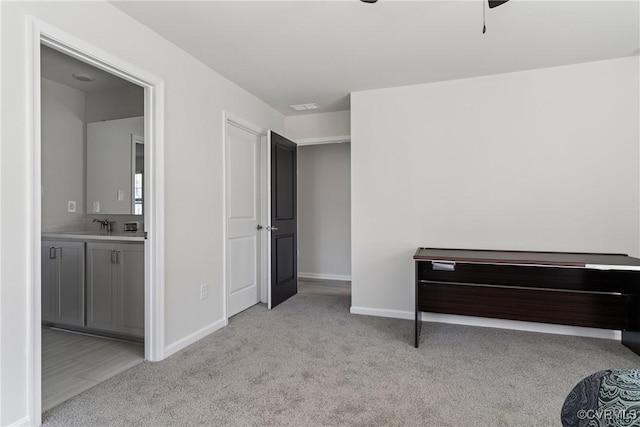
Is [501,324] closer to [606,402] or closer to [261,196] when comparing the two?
[606,402]

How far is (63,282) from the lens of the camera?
125 inches

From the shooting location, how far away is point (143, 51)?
2.45 metres

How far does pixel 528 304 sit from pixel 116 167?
13.3ft

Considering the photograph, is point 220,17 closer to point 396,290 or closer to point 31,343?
point 31,343

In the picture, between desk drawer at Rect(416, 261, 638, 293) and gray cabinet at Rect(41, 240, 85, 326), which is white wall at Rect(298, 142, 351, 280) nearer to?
desk drawer at Rect(416, 261, 638, 293)

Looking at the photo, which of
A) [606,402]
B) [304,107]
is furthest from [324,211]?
[606,402]

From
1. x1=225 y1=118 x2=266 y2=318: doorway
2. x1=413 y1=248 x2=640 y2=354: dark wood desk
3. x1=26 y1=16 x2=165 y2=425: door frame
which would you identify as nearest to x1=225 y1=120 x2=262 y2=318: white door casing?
x1=225 y1=118 x2=266 y2=318: doorway

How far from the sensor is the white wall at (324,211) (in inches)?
219

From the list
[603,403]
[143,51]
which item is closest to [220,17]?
[143,51]

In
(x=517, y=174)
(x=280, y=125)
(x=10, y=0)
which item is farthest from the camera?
(x=280, y=125)

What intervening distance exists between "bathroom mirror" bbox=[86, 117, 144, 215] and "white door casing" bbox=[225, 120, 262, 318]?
2.90 feet

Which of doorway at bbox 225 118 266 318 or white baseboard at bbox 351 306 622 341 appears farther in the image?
doorway at bbox 225 118 266 318

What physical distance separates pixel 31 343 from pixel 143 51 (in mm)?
1918

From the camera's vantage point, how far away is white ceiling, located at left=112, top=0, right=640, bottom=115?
2.23 metres
